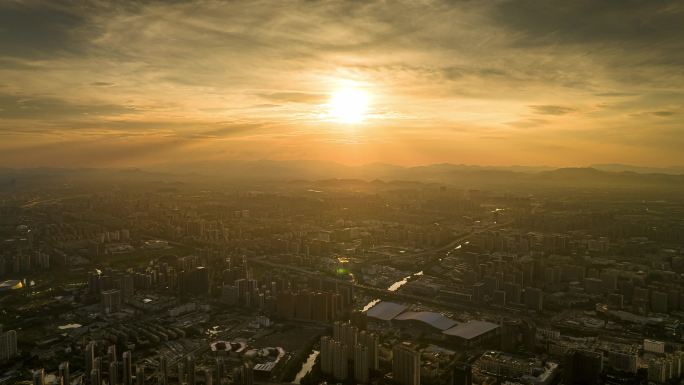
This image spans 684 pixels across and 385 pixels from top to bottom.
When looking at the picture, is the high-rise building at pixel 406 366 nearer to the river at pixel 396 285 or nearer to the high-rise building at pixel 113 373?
the river at pixel 396 285

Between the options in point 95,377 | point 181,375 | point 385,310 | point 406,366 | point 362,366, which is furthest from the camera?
point 385,310

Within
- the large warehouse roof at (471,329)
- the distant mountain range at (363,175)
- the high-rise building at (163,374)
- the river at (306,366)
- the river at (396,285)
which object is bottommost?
the river at (306,366)

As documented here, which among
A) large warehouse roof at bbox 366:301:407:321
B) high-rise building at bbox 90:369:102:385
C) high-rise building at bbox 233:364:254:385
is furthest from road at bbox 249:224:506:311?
high-rise building at bbox 90:369:102:385

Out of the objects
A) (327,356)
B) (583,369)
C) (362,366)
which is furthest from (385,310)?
(583,369)

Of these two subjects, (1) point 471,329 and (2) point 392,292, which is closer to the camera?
(1) point 471,329

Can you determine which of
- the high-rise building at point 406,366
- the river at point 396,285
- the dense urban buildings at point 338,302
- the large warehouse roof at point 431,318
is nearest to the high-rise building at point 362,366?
the dense urban buildings at point 338,302

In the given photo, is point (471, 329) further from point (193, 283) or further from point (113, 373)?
point (193, 283)

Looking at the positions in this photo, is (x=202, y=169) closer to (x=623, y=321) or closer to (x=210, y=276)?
(x=210, y=276)

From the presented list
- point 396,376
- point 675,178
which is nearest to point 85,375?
point 396,376
